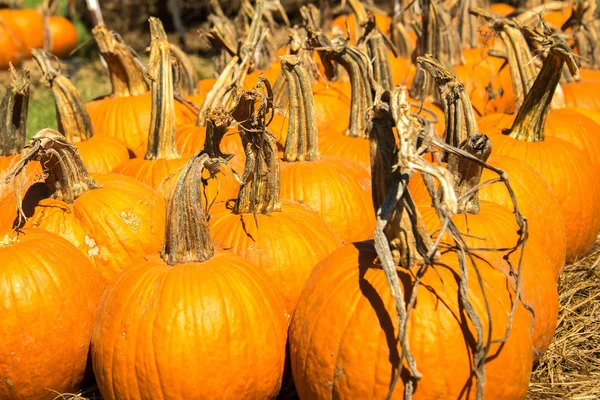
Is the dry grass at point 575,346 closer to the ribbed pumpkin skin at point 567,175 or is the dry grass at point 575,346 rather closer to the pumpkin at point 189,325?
the ribbed pumpkin skin at point 567,175

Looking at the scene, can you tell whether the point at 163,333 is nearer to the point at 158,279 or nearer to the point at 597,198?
the point at 158,279

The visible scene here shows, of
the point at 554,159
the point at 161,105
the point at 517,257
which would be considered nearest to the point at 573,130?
the point at 554,159

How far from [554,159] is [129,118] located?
9.66ft

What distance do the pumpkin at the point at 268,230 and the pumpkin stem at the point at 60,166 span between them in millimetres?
705

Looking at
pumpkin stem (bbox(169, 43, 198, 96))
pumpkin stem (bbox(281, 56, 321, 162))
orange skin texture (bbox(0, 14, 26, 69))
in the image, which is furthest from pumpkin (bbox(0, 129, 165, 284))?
Answer: orange skin texture (bbox(0, 14, 26, 69))

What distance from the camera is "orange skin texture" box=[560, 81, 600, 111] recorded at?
573 centimetres

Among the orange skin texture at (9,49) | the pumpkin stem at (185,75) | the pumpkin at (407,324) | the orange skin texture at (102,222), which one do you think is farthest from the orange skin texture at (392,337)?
the orange skin texture at (9,49)

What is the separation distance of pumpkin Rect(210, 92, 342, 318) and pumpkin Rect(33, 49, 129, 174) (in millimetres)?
1543

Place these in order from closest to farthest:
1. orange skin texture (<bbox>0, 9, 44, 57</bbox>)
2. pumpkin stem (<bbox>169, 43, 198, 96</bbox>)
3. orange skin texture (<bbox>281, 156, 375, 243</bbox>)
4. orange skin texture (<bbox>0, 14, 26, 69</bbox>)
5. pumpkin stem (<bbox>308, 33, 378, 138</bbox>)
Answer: orange skin texture (<bbox>281, 156, 375, 243</bbox>) < pumpkin stem (<bbox>308, 33, 378, 138</bbox>) < pumpkin stem (<bbox>169, 43, 198, 96</bbox>) < orange skin texture (<bbox>0, 14, 26, 69</bbox>) < orange skin texture (<bbox>0, 9, 44, 57</bbox>)

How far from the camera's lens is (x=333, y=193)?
384 centimetres

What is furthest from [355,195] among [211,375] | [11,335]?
[11,335]

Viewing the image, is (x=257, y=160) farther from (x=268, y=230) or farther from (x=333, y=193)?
(x=333, y=193)

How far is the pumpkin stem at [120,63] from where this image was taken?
5.21 m

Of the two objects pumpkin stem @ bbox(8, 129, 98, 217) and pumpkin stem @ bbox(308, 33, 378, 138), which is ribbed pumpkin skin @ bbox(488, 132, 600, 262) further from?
pumpkin stem @ bbox(8, 129, 98, 217)
